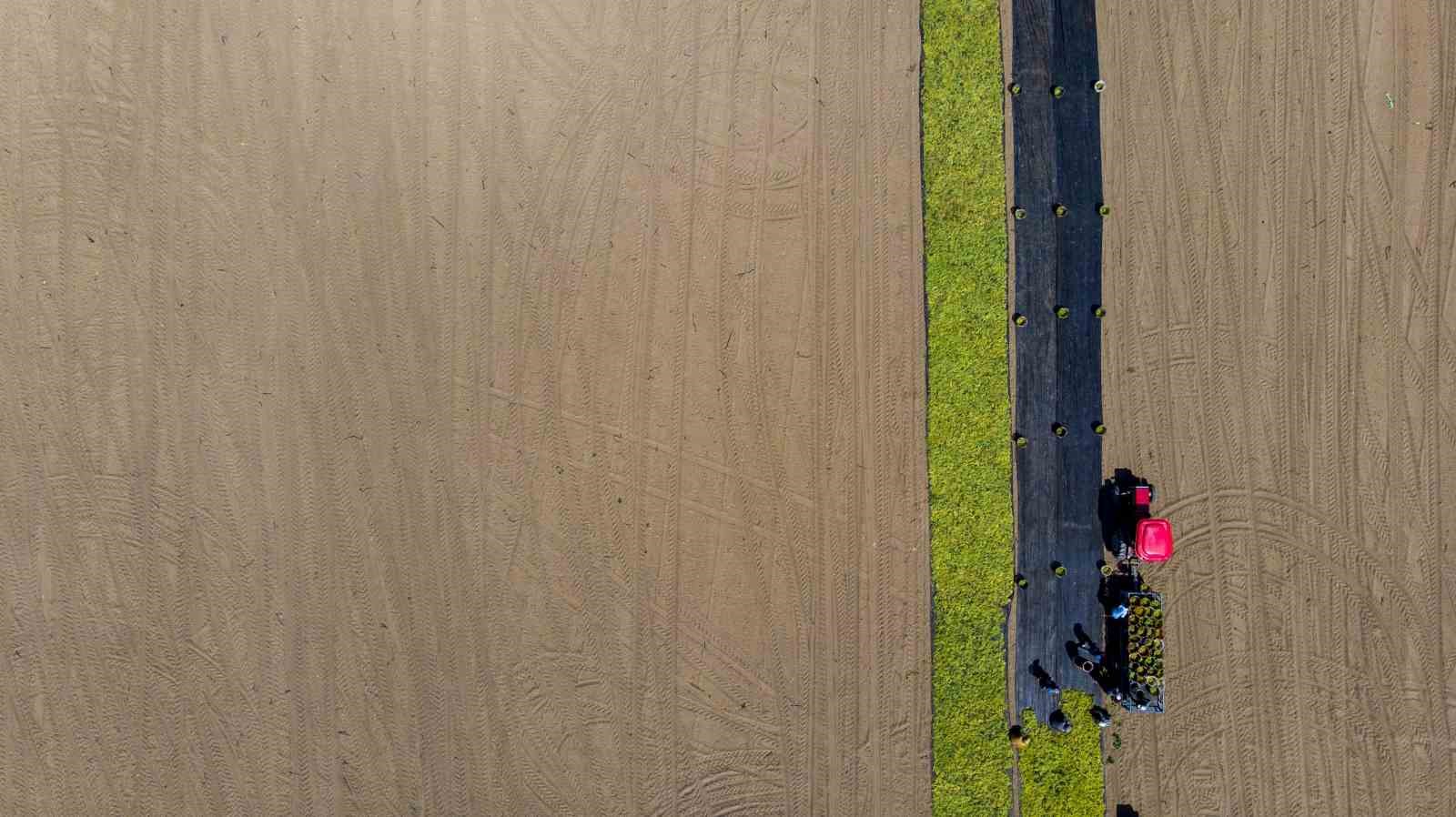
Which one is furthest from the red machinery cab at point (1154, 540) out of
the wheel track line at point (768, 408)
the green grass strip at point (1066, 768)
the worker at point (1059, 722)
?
the wheel track line at point (768, 408)

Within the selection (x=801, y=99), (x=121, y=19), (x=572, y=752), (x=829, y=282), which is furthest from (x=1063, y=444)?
(x=121, y=19)

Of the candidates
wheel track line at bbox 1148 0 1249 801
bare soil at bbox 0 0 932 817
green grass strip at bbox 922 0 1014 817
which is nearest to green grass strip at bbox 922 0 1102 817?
green grass strip at bbox 922 0 1014 817

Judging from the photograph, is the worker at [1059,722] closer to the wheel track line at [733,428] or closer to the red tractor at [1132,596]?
the red tractor at [1132,596]

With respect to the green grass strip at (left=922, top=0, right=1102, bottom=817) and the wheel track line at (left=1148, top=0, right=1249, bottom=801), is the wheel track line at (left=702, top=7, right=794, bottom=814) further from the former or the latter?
the wheel track line at (left=1148, top=0, right=1249, bottom=801)

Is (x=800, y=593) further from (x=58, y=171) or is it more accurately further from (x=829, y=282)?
(x=58, y=171)

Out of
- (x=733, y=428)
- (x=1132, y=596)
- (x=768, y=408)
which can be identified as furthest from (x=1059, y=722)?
(x=733, y=428)
